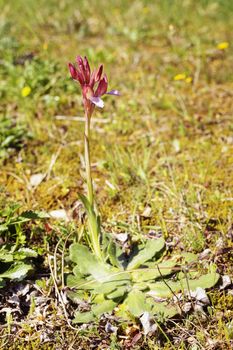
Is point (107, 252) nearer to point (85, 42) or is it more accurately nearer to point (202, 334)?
point (202, 334)

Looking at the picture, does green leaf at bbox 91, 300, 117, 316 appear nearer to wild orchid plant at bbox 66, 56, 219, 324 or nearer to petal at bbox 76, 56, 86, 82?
wild orchid plant at bbox 66, 56, 219, 324

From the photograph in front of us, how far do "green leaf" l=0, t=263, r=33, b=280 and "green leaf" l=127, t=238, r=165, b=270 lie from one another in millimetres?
551

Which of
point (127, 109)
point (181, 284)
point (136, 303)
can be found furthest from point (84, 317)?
point (127, 109)

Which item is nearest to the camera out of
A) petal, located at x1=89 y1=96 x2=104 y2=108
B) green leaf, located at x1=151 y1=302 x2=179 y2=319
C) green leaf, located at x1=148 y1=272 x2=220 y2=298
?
petal, located at x1=89 y1=96 x2=104 y2=108

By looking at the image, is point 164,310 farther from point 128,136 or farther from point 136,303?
point 128,136

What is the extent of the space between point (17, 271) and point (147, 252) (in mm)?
712

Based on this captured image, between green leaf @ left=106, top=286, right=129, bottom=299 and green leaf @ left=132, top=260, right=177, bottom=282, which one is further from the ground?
green leaf @ left=132, top=260, right=177, bottom=282

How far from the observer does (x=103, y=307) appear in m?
2.36

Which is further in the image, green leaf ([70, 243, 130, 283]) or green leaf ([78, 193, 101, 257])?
green leaf ([70, 243, 130, 283])

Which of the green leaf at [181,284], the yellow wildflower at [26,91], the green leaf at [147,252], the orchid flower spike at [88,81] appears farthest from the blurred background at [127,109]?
the orchid flower spike at [88,81]

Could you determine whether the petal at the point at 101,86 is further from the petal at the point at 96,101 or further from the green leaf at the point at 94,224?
the green leaf at the point at 94,224

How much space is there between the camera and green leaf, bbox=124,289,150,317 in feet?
7.62

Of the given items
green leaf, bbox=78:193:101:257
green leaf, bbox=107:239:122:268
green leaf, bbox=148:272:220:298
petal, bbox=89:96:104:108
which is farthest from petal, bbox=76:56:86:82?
green leaf, bbox=148:272:220:298

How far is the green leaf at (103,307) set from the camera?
7.64ft
